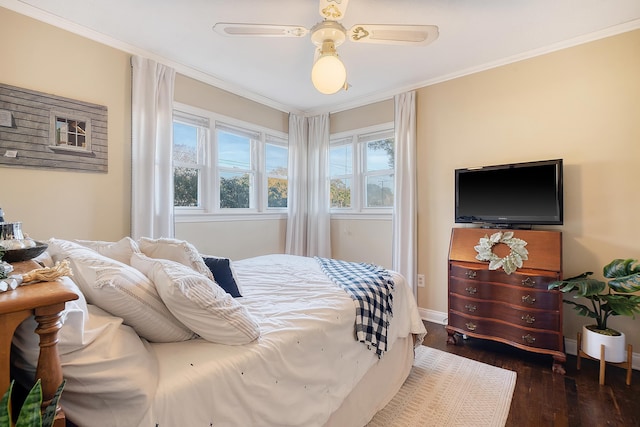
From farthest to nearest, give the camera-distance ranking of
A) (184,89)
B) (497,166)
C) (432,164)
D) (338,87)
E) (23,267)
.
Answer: (432,164) < (184,89) < (497,166) < (338,87) < (23,267)

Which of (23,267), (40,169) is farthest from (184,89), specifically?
(23,267)

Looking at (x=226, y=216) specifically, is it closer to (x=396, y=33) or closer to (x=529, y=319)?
(x=396, y=33)

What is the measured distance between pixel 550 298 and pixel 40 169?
404cm

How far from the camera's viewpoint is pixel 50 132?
7.60 feet

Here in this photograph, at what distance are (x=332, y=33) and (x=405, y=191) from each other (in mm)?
2092

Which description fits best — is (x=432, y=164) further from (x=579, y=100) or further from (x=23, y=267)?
(x=23, y=267)

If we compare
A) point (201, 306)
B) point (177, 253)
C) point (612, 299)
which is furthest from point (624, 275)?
point (177, 253)

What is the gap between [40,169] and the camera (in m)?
2.29

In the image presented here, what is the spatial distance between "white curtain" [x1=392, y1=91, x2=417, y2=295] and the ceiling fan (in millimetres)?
1627

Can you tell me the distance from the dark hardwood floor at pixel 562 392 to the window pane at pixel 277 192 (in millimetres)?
2712

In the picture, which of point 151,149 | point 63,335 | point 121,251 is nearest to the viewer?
point 63,335

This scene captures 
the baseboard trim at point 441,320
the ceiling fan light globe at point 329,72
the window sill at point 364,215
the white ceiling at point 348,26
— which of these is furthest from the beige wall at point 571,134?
the ceiling fan light globe at point 329,72

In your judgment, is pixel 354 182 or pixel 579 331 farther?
pixel 354 182

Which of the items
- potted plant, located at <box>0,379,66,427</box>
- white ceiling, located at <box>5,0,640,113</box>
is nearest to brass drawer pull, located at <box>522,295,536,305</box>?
white ceiling, located at <box>5,0,640,113</box>
